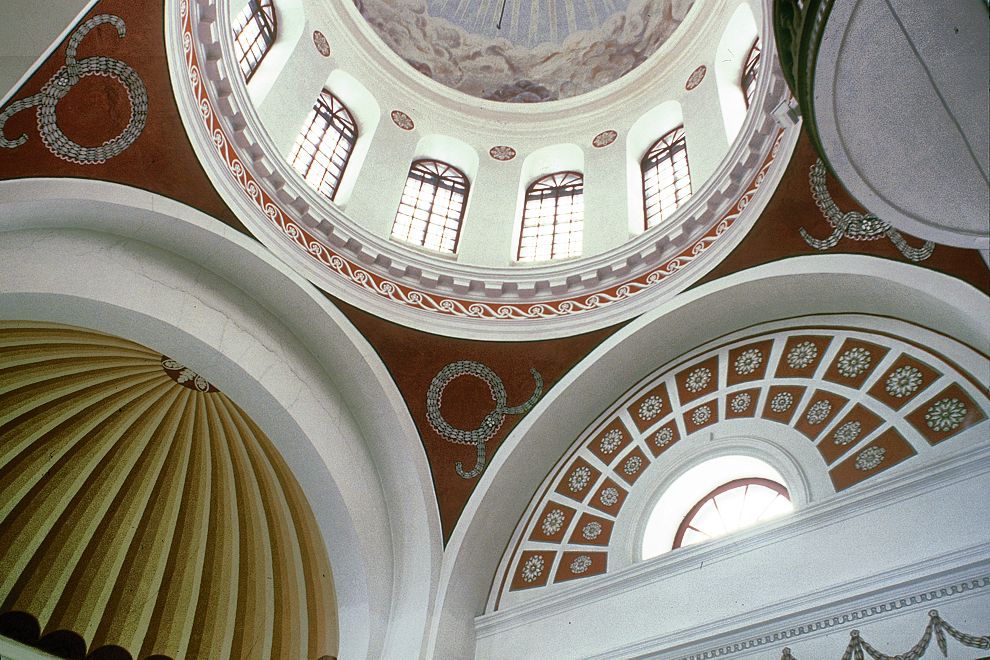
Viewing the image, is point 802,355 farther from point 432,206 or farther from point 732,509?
point 432,206

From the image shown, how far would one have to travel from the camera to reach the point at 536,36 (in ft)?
38.8

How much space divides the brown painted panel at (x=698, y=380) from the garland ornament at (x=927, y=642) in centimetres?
308

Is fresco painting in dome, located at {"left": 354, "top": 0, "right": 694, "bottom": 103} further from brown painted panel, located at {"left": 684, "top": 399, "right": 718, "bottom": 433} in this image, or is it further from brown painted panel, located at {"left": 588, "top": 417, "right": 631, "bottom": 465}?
brown painted panel, located at {"left": 684, "top": 399, "right": 718, "bottom": 433}

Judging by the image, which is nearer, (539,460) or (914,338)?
(914,338)

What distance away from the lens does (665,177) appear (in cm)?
1041

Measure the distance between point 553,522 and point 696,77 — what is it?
5860mm

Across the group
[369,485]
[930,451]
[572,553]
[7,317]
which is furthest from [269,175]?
[930,451]

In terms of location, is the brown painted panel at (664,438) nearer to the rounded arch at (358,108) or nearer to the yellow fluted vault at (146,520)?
the yellow fluted vault at (146,520)

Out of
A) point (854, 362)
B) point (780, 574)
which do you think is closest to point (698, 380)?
point (854, 362)

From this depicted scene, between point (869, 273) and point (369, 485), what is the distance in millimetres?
5643

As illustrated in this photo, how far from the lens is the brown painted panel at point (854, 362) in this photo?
7.38 m

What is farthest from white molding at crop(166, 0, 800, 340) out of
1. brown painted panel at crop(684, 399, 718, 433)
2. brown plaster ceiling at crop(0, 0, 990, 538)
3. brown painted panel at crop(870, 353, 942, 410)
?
brown painted panel at crop(870, 353, 942, 410)

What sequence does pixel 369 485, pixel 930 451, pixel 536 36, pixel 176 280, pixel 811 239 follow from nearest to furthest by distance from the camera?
pixel 930 451 → pixel 811 239 → pixel 176 280 → pixel 369 485 → pixel 536 36

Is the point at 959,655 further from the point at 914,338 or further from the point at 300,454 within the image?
the point at 300,454
